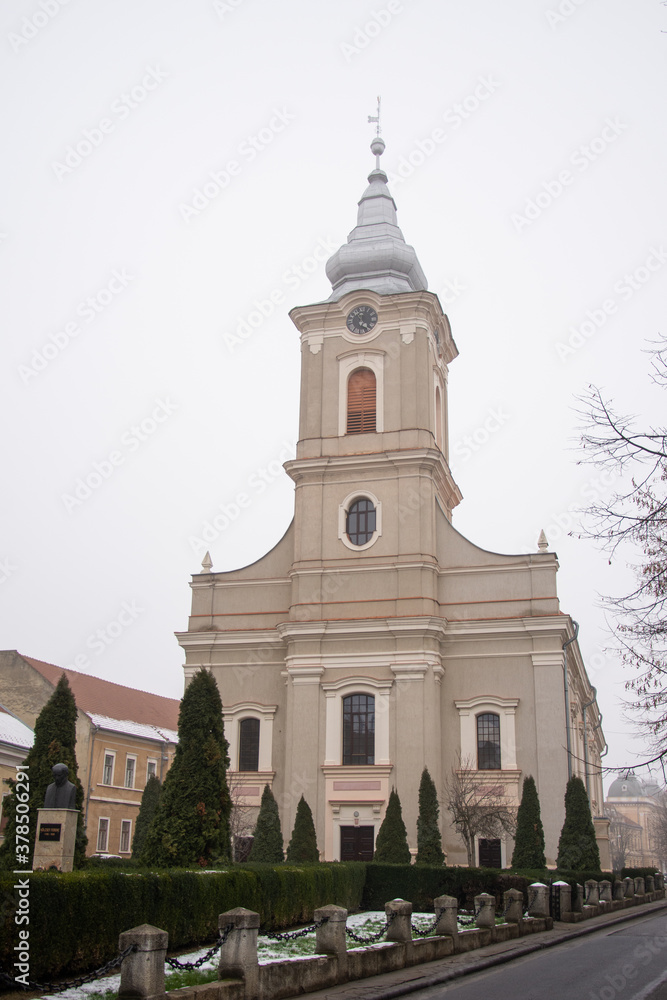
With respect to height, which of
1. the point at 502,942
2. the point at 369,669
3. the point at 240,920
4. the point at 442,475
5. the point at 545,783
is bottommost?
the point at 502,942

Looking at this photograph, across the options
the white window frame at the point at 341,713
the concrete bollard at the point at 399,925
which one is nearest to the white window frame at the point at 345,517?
the white window frame at the point at 341,713

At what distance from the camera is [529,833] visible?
29.6 meters

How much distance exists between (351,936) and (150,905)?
3379mm

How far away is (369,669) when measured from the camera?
34.4 metres

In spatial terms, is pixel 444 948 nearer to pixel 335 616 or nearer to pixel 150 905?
pixel 150 905

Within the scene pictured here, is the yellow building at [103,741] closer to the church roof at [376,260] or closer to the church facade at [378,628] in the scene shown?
the church facade at [378,628]

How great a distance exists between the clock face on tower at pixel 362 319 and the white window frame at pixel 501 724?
15.3 m

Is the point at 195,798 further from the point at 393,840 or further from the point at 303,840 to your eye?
the point at 303,840

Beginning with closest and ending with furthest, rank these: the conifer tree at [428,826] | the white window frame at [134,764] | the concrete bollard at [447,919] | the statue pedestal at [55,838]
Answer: the statue pedestal at [55,838] → the concrete bollard at [447,919] → the conifer tree at [428,826] → the white window frame at [134,764]

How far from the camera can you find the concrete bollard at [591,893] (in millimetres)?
25506

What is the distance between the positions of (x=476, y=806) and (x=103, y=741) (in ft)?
70.4

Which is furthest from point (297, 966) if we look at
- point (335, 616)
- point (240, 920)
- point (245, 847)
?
point (335, 616)

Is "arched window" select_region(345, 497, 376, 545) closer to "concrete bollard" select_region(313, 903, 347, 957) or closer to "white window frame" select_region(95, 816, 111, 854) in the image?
"white window frame" select_region(95, 816, 111, 854)

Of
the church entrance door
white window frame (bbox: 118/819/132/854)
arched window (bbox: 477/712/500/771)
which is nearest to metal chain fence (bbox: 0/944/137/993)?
the church entrance door
